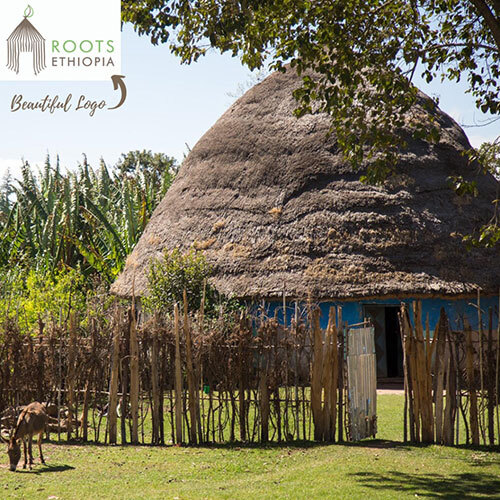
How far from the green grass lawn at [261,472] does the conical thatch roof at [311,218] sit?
6543 mm

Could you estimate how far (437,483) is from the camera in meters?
7.05

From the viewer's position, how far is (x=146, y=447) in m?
8.96

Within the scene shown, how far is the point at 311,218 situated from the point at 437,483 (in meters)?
10.3

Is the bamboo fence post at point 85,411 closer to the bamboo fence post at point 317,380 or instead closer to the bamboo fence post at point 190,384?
the bamboo fence post at point 190,384

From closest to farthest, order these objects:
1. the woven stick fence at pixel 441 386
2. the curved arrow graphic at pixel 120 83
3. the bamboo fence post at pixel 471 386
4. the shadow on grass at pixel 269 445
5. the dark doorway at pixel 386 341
→ the bamboo fence post at pixel 471 386 → the woven stick fence at pixel 441 386 → the shadow on grass at pixel 269 445 → the curved arrow graphic at pixel 120 83 → the dark doorway at pixel 386 341

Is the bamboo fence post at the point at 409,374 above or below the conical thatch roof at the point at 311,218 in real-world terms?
below

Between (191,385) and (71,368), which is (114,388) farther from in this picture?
(191,385)

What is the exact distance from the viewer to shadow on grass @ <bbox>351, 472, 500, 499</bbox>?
6.68m

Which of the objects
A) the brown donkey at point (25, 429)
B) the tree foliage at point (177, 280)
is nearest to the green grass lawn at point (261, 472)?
the brown donkey at point (25, 429)

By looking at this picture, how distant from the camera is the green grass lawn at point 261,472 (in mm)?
6707

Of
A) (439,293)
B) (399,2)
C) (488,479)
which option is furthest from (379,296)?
(488,479)

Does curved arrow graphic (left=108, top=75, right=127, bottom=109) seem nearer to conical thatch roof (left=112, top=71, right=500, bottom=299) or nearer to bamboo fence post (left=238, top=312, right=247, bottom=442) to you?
conical thatch roof (left=112, top=71, right=500, bottom=299)

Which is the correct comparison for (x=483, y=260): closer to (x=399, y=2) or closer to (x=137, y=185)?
(x=399, y=2)

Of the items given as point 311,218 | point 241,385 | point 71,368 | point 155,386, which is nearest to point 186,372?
point 155,386
